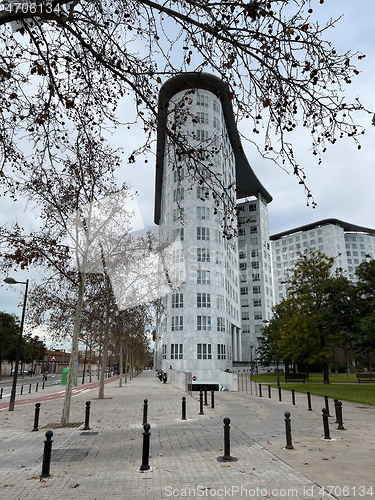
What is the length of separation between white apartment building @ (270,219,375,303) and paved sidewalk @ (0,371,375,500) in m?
136

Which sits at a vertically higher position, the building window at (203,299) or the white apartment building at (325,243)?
the white apartment building at (325,243)

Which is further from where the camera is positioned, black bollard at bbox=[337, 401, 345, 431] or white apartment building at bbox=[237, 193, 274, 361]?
white apartment building at bbox=[237, 193, 274, 361]

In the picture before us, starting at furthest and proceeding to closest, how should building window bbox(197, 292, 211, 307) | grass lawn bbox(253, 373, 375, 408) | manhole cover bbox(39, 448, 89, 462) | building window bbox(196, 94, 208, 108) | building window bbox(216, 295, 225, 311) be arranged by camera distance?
building window bbox(196, 94, 208, 108) → building window bbox(216, 295, 225, 311) → building window bbox(197, 292, 211, 307) → grass lawn bbox(253, 373, 375, 408) → manhole cover bbox(39, 448, 89, 462)

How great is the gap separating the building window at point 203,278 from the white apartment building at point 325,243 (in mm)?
89893

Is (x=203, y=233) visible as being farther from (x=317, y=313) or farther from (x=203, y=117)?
(x=317, y=313)

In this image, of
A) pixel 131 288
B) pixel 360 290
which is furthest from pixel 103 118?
pixel 360 290

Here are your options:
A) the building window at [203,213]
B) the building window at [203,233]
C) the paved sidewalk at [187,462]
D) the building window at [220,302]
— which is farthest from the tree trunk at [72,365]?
the building window at [203,213]

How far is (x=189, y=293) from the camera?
192ft

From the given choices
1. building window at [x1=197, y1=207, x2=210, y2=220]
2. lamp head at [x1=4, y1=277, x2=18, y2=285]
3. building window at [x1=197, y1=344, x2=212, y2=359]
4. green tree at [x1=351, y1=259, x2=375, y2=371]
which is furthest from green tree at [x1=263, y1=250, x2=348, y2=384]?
lamp head at [x1=4, y1=277, x2=18, y2=285]

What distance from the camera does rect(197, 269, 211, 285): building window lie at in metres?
59.2

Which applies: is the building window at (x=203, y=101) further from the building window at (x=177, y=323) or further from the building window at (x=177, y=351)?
the building window at (x=177, y=351)

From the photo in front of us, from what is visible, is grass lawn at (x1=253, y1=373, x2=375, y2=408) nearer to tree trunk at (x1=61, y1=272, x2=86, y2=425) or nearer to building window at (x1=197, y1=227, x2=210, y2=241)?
tree trunk at (x1=61, y1=272, x2=86, y2=425)

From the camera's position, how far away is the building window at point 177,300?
195 feet

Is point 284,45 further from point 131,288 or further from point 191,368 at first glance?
point 191,368
